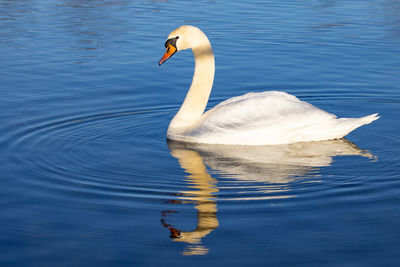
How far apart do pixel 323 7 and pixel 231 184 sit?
13.5m

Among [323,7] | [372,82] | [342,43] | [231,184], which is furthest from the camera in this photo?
[323,7]

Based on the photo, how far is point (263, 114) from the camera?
893 centimetres

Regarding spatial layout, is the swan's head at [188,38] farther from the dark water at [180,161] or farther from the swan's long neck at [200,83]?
the dark water at [180,161]

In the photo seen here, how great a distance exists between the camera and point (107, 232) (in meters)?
6.23

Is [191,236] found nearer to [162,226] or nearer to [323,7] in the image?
[162,226]

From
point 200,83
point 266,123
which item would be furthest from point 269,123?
point 200,83

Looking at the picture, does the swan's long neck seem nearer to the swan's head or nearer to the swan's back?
the swan's head

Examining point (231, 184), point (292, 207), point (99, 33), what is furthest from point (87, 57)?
point (292, 207)

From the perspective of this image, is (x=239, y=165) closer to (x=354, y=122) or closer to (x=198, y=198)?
(x=198, y=198)

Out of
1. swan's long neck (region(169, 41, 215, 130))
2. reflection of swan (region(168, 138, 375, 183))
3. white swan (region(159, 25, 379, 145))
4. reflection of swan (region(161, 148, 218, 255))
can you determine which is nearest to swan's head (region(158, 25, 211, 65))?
swan's long neck (region(169, 41, 215, 130))

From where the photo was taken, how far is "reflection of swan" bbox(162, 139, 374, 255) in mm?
6602

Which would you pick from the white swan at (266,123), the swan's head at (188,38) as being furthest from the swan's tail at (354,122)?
the swan's head at (188,38)

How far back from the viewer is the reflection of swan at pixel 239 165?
6.60 meters

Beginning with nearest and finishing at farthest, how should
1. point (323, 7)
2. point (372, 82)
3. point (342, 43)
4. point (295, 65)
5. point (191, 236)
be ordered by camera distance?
point (191, 236) → point (372, 82) → point (295, 65) → point (342, 43) → point (323, 7)
